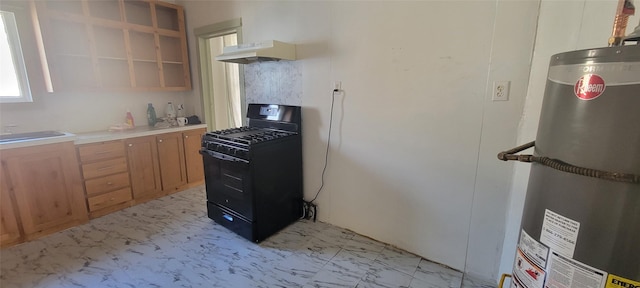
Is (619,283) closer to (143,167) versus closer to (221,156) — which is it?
(221,156)

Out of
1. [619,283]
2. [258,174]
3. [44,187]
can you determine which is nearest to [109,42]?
[44,187]

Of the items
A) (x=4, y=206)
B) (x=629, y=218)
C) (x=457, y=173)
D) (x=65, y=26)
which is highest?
(x=65, y=26)

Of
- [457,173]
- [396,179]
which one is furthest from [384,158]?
[457,173]

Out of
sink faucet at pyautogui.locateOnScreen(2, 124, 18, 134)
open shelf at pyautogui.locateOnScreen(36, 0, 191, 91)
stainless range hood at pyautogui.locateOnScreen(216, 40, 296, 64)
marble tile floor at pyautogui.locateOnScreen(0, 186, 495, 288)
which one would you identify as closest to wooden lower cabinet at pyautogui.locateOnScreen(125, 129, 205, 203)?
marble tile floor at pyautogui.locateOnScreen(0, 186, 495, 288)

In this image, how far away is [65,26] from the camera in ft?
8.97

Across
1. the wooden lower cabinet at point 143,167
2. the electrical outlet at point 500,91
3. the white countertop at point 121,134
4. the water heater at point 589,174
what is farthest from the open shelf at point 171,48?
the water heater at point 589,174

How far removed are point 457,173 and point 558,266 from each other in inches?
→ 38.9

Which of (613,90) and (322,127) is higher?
(613,90)

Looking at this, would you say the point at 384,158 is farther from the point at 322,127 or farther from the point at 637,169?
the point at 637,169

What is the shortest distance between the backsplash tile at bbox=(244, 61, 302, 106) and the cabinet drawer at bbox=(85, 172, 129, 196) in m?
1.55

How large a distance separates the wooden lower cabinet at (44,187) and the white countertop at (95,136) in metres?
0.04

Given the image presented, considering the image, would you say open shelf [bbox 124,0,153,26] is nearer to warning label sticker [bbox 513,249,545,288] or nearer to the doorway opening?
the doorway opening

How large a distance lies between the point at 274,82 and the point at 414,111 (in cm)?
139

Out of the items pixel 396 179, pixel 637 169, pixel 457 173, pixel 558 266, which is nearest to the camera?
pixel 637 169
